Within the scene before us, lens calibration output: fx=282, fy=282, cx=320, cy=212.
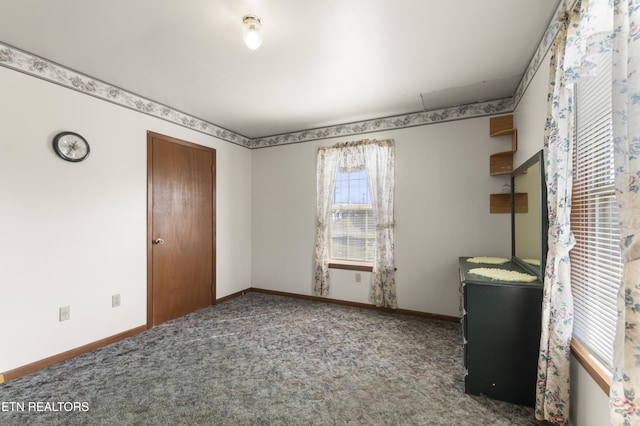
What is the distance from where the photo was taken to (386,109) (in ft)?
11.1

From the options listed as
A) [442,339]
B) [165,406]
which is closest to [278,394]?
[165,406]

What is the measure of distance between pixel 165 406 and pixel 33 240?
1.72 metres

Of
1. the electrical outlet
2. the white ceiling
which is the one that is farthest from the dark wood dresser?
the electrical outlet

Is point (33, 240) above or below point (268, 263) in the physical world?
above

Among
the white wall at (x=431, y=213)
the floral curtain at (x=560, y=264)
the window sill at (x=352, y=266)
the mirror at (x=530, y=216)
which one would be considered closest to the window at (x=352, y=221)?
the window sill at (x=352, y=266)

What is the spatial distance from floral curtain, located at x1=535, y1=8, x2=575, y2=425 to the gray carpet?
35 cm

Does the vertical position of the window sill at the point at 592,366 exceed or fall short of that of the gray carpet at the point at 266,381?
it exceeds it

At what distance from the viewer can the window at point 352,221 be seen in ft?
12.6

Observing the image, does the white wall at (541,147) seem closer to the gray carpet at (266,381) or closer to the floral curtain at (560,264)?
the floral curtain at (560,264)

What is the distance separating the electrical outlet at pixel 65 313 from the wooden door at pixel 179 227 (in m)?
0.72

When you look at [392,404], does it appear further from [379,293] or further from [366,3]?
[366,3]

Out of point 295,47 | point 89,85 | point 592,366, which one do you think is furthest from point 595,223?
point 89,85

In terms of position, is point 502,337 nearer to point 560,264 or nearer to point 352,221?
point 560,264

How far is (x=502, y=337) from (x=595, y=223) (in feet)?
3.00
